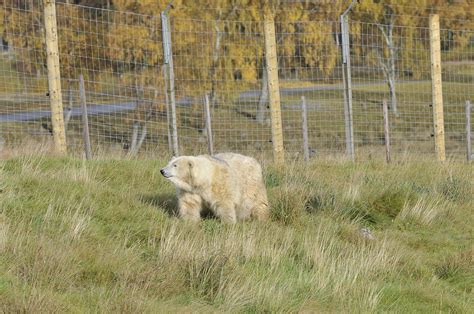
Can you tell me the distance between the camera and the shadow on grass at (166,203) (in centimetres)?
959

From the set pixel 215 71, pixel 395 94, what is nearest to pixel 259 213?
pixel 215 71

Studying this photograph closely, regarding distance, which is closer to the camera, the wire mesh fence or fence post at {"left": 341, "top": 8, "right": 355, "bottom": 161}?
fence post at {"left": 341, "top": 8, "right": 355, "bottom": 161}

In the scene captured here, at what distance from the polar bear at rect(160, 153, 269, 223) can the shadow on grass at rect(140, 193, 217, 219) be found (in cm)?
16

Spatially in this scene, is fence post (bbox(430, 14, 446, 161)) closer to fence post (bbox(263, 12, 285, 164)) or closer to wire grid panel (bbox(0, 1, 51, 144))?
fence post (bbox(263, 12, 285, 164))

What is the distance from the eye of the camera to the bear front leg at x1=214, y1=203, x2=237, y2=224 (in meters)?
9.28

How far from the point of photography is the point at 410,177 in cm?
1344

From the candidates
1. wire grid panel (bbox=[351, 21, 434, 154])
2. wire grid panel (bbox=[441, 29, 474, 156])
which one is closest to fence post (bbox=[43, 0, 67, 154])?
wire grid panel (bbox=[351, 21, 434, 154])

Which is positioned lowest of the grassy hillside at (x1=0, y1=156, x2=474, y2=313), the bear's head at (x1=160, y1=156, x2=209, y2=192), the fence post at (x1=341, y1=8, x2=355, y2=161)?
the grassy hillside at (x1=0, y1=156, x2=474, y2=313)

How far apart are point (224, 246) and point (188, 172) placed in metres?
1.46

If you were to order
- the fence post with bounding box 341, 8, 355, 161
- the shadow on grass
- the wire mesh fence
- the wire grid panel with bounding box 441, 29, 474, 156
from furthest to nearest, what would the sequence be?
the wire grid panel with bounding box 441, 29, 474, 156 < the wire mesh fence < the fence post with bounding box 341, 8, 355, 161 < the shadow on grass

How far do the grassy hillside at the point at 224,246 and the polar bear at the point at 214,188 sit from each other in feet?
0.82

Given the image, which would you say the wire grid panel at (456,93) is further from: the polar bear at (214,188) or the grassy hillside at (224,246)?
the polar bear at (214,188)

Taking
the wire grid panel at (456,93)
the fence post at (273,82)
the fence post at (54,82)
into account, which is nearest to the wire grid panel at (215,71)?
the wire grid panel at (456,93)

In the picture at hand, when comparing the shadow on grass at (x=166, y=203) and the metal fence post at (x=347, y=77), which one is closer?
the shadow on grass at (x=166, y=203)
